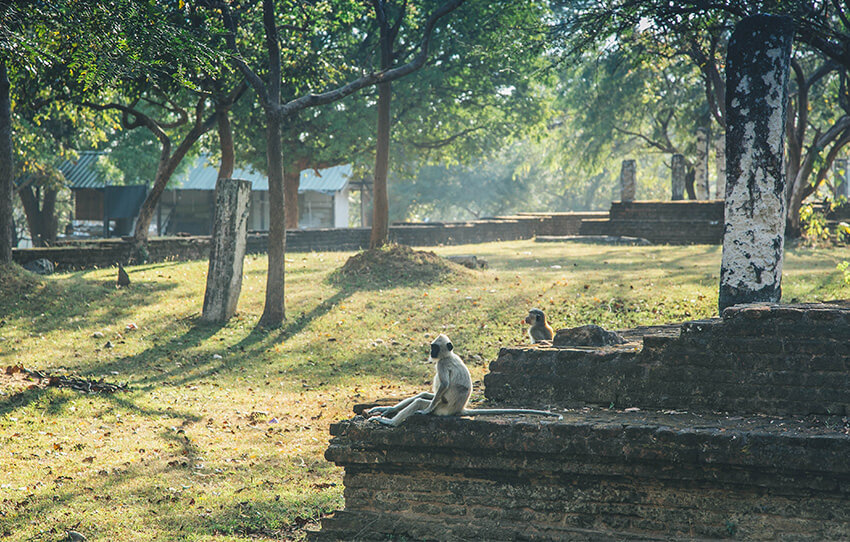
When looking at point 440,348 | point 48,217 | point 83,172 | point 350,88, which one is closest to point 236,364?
point 350,88

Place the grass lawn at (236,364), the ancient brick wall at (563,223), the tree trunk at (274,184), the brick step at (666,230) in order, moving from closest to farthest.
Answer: the grass lawn at (236,364) → the tree trunk at (274,184) → the brick step at (666,230) → the ancient brick wall at (563,223)

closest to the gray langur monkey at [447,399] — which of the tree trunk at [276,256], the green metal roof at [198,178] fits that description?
the tree trunk at [276,256]

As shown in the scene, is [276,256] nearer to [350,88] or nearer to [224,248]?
[224,248]

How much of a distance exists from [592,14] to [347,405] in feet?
21.6

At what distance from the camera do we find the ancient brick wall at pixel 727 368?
5.48 meters

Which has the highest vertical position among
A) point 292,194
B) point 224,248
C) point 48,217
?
point 292,194

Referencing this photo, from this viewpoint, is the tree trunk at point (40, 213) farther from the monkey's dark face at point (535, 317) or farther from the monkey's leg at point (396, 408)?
Result: the monkey's leg at point (396, 408)

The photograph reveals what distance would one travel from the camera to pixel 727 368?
18.7ft

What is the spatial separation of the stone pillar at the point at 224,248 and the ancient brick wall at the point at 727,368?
28.9ft

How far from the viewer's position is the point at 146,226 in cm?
1981

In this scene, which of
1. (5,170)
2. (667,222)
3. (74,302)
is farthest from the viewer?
(667,222)

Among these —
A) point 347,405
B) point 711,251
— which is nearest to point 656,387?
point 347,405

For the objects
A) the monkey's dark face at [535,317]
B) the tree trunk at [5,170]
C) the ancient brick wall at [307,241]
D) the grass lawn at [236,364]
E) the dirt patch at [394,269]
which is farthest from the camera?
the ancient brick wall at [307,241]

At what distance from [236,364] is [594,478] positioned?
7729mm
